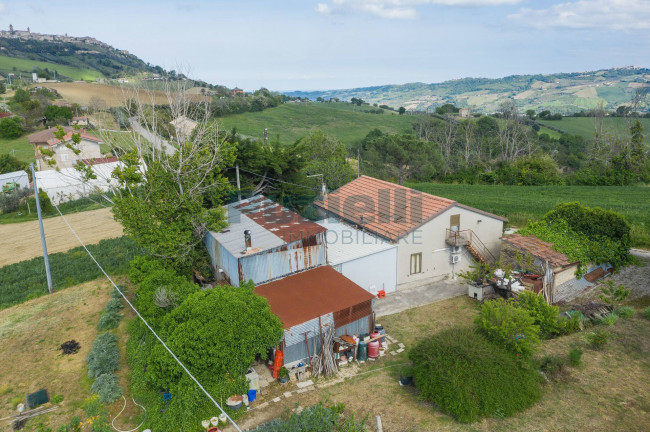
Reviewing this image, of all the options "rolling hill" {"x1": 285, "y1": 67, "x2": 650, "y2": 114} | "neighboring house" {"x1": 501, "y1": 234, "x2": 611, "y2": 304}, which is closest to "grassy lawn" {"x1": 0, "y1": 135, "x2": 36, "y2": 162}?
"neighboring house" {"x1": 501, "y1": 234, "x2": 611, "y2": 304}

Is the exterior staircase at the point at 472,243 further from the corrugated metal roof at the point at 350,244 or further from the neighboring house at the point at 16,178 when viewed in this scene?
the neighboring house at the point at 16,178

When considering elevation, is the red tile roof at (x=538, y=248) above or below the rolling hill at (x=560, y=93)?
below

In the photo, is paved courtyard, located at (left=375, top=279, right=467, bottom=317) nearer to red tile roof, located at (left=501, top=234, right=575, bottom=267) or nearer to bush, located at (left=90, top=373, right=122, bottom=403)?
red tile roof, located at (left=501, top=234, right=575, bottom=267)

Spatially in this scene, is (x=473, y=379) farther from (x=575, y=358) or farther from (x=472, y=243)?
(x=472, y=243)

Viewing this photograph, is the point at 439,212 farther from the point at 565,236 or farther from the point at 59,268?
the point at 59,268

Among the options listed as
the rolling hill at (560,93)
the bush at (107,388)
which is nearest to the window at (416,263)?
the bush at (107,388)

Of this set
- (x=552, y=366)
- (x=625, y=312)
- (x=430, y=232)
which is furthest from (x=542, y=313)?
(x=430, y=232)

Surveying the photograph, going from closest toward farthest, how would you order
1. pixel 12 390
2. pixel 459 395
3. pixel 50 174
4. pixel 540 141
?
pixel 459 395, pixel 12 390, pixel 50 174, pixel 540 141

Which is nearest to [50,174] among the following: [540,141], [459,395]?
[459,395]
